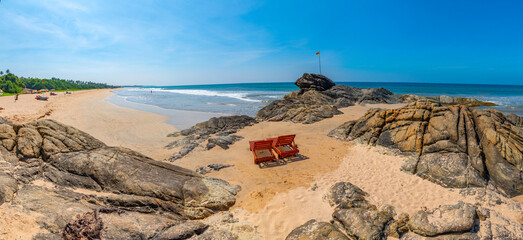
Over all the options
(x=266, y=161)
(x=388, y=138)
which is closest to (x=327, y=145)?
(x=388, y=138)

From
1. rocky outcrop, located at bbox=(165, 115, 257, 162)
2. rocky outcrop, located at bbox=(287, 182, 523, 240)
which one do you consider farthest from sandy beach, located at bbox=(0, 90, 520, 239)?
rocky outcrop, located at bbox=(165, 115, 257, 162)

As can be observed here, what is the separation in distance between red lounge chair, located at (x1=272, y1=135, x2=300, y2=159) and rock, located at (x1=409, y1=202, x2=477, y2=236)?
5.78 meters

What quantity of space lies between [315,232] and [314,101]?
26300 millimetres

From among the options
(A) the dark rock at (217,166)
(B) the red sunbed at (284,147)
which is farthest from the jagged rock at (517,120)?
(A) the dark rock at (217,166)

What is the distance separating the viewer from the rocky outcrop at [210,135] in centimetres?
1281

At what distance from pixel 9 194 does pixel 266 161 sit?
26.8ft

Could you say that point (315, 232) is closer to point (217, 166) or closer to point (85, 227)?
point (85, 227)

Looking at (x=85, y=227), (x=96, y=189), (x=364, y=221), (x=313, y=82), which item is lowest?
(x=364, y=221)

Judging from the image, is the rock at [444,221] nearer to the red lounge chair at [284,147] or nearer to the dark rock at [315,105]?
the red lounge chair at [284,147]

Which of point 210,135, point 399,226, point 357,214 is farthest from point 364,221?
point 210,135

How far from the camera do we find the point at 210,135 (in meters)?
15.5

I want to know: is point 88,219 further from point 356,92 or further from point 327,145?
point 356,92

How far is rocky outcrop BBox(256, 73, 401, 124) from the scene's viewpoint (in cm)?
1991

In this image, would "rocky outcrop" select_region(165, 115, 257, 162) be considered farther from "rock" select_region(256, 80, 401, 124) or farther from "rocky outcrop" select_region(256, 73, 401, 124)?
"rocky outcrop" select_region(256, 73, 401, 124)
